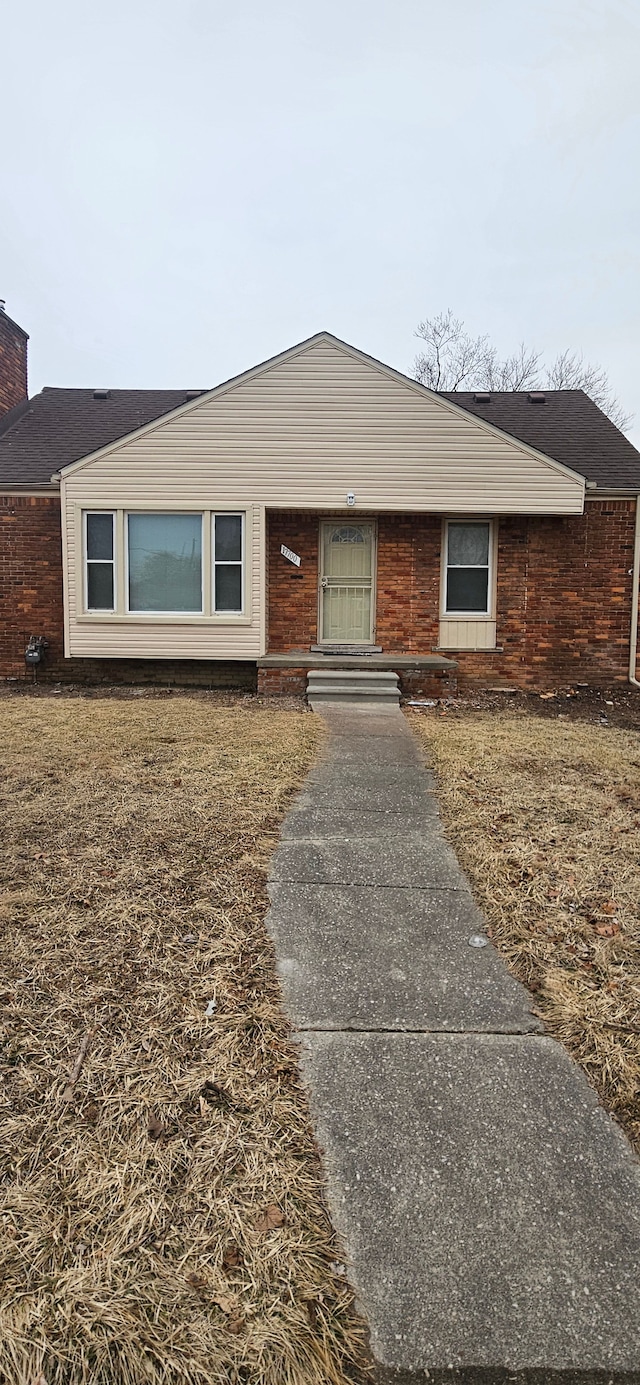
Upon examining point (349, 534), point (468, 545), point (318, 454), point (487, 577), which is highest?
point (318, 454)

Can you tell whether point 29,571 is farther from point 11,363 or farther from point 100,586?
point 11,363

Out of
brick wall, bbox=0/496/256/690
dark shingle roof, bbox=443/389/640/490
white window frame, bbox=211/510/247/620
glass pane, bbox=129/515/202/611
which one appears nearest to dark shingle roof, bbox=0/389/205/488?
brick wall, bbox=0/496/256/690

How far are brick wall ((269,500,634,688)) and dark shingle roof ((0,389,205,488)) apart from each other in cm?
327

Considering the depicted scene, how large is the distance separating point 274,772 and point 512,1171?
3.85m

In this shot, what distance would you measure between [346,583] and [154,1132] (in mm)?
9355

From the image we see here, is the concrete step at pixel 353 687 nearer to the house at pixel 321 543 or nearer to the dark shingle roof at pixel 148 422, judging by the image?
the house at pixel 321 543

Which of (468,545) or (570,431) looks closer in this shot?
(468,545)

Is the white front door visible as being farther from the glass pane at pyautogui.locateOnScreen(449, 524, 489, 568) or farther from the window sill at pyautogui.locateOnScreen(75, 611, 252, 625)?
the window sill at pyautogui.locateOnScreen(75, 611, 252, 625)

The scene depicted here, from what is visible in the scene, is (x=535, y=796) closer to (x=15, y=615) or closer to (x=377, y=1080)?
(x=377, y=1080)

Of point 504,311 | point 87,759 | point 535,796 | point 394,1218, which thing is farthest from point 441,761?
point 504,311

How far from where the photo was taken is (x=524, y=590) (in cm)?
1057

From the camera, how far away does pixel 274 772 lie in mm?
5434

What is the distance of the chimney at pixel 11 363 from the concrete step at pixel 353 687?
9.30 m

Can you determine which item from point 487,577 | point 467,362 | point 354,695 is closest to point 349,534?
point 487,577
